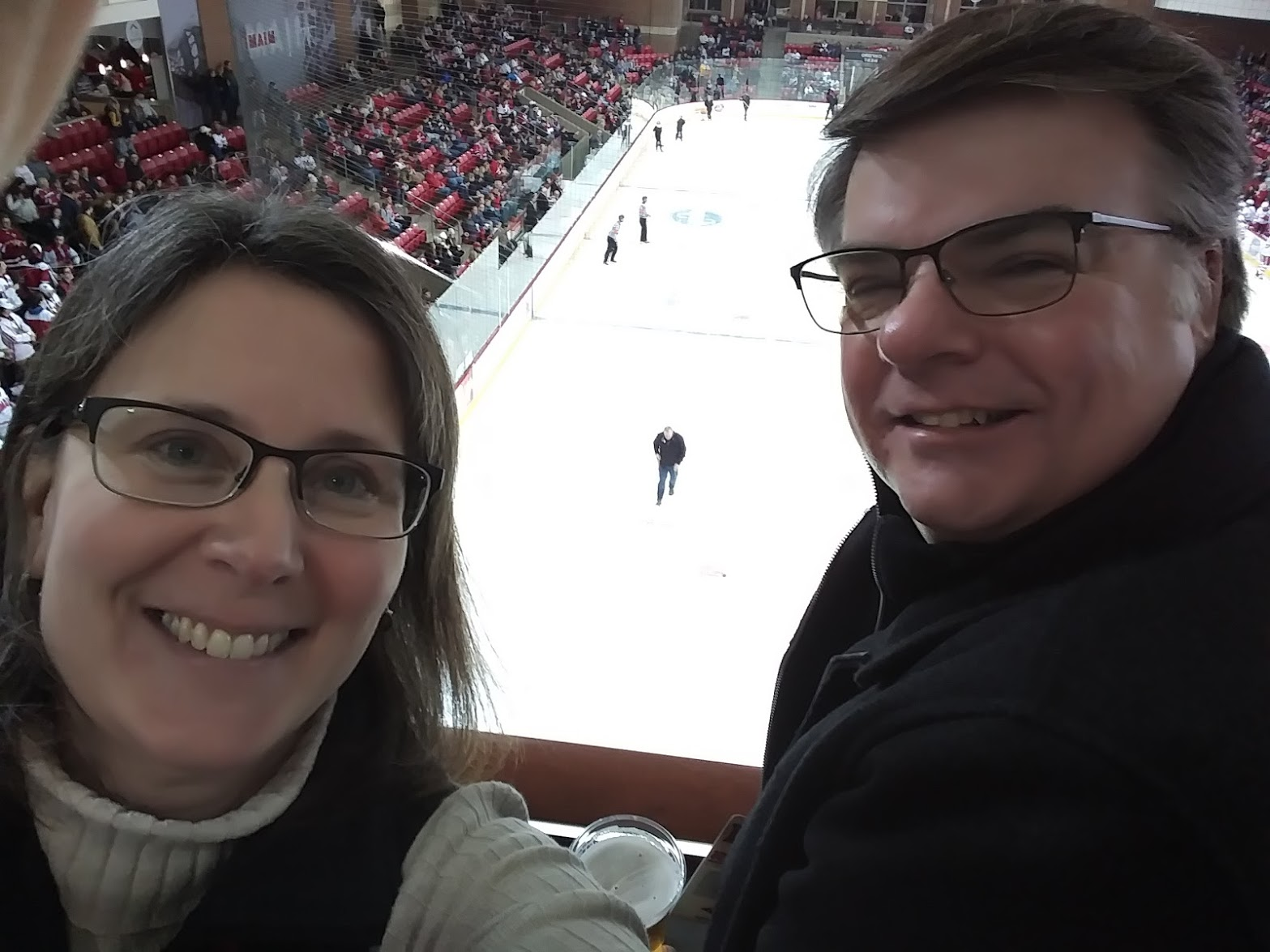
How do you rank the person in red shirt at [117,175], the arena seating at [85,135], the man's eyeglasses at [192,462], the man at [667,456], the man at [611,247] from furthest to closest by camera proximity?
the man at [611,247], the man at [667,456], the person in red shirt at [117,175], the arena seating at [85,135], the man's eyeglasses at [192,462]

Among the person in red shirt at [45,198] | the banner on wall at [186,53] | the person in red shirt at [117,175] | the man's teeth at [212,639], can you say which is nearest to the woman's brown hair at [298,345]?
the man's teeth at [212,639]

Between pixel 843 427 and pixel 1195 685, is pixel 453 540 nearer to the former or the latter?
pixel 1195 685

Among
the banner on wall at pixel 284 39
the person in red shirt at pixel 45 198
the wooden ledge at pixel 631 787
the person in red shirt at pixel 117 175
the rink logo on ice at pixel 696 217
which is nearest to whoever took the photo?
the wooden ledge at pixel 631 787

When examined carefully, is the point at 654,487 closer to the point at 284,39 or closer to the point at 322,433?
the point at 284,39

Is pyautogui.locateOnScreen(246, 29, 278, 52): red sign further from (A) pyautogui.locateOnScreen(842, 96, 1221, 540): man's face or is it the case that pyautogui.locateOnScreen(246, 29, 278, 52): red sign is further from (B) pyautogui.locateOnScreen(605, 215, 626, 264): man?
(B) pyautogui.locateOnScreen(605, 215, 626, 264): man

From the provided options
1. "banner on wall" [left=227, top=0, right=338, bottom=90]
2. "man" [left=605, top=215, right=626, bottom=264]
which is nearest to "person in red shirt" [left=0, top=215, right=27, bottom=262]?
"banner on wall" [left=227, top=0, right=338, bottom=90]

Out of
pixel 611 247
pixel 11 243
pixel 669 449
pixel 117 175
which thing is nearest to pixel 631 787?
pixel 11 243

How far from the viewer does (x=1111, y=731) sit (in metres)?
0.39

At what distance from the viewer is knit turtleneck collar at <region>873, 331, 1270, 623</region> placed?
1.50 feet

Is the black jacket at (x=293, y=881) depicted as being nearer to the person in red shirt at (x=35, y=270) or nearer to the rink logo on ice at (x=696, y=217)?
the person in red shirt at (x=35, y=270)

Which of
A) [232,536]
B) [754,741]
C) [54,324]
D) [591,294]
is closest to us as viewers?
[232,536]

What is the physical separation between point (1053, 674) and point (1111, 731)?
0.11 feet

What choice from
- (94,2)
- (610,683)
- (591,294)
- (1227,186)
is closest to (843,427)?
(591,294)

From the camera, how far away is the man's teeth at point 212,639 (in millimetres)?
481
